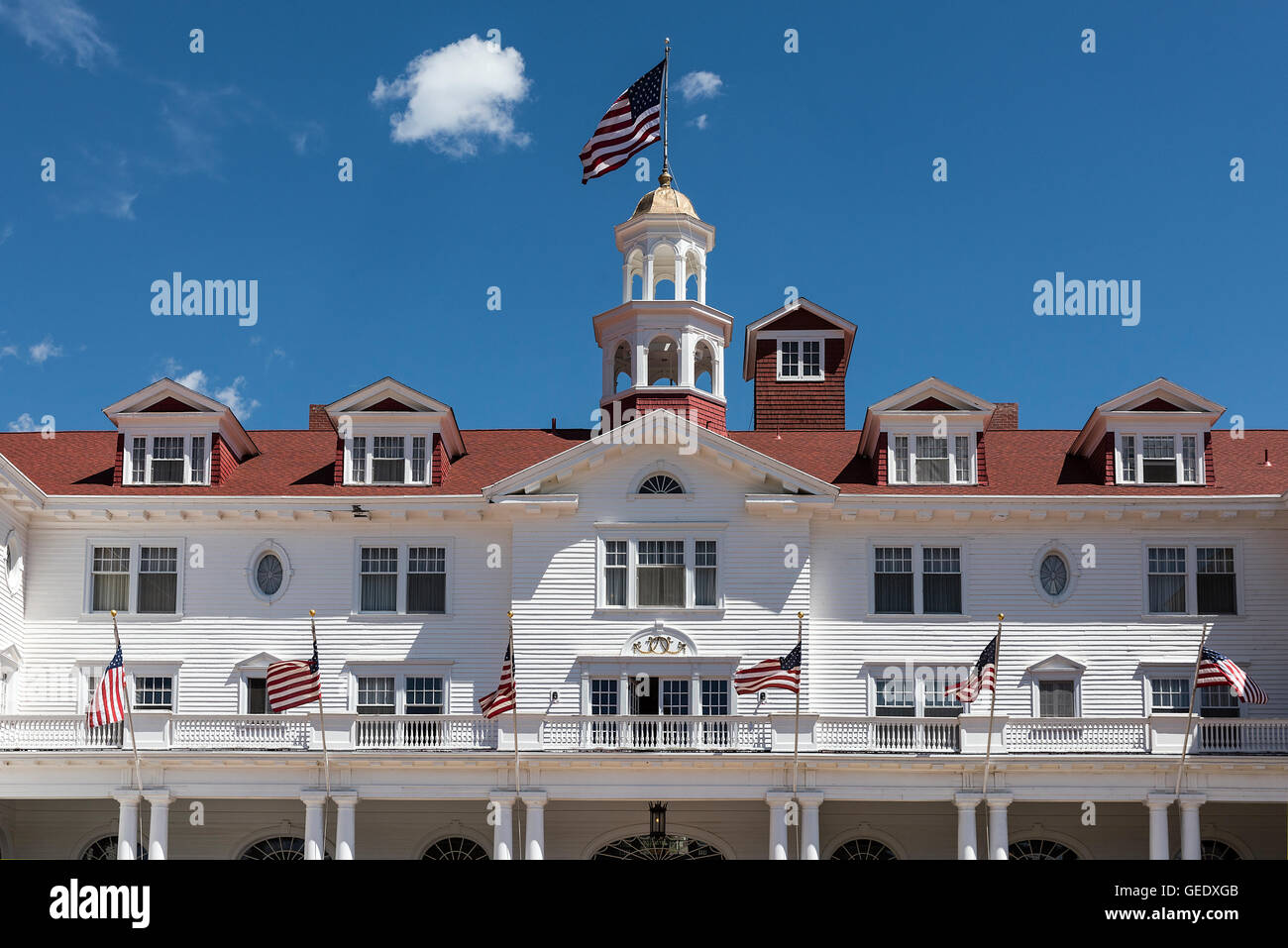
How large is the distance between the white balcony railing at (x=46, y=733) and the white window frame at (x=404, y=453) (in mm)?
9534

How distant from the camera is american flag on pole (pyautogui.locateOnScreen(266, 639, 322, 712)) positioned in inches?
1596

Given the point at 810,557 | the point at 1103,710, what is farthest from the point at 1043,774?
the point at 810,557

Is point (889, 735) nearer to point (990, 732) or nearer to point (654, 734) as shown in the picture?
point (990, 732)

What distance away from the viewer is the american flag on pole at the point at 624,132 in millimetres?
50125

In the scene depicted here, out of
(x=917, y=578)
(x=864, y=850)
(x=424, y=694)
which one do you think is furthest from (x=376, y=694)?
(x=917, y=578)

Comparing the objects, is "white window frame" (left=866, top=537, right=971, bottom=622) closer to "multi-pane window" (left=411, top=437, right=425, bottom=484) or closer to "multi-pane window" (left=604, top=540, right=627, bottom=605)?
"multi-pane window" (left=604, top=540, right=627, bottom=605)

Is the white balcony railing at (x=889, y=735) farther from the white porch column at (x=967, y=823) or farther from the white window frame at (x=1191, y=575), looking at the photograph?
the white window frame at (x=1191, y=575)

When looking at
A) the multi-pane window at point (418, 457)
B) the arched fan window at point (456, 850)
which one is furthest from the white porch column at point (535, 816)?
the multi-pane window at point (418, 457)

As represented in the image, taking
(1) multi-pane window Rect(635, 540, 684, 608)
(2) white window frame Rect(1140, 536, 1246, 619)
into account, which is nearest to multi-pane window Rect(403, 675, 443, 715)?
(1) multi-pane window Rect(635, 540, 684, 608)

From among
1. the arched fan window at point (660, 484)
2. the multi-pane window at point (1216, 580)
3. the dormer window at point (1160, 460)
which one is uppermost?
the dormer window at point (1160, 460)

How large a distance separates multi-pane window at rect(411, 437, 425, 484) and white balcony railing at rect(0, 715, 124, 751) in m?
10.7

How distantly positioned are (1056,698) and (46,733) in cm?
2548

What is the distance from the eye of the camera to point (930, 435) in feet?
157

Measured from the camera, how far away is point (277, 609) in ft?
153
